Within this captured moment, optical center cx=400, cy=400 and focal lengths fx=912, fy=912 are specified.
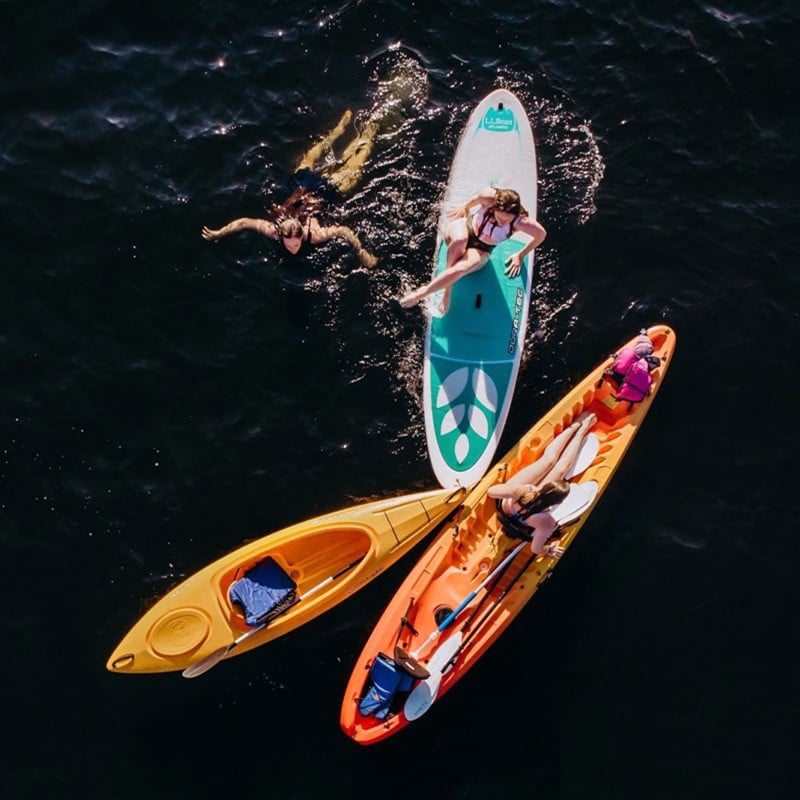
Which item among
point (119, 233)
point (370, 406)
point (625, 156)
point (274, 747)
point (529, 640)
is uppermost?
point (625, 156)

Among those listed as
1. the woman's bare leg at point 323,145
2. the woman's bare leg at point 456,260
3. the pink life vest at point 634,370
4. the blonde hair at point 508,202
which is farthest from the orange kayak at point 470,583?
the woman's bare leg at point 323,145

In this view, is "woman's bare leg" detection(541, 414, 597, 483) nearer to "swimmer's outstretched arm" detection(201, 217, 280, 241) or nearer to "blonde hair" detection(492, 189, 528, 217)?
"blonde hair" detection(492, 189, 528, 217)

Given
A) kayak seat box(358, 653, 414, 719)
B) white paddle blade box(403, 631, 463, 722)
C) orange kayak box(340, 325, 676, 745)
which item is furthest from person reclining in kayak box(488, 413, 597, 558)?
kayak seat box(358, 653, 414, 719)

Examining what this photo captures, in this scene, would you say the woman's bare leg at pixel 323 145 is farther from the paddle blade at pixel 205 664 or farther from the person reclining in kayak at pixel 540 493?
the paddle blade at pixel 205 664

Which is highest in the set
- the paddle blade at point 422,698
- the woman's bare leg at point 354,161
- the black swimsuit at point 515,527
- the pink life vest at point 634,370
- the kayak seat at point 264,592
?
the woman's bare leg at point 354,161

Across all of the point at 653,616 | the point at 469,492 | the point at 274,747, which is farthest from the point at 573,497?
the point at 274,747

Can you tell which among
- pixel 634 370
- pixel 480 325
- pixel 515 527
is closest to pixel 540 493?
pixel 515 527

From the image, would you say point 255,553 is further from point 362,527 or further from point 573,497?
point 573,497
